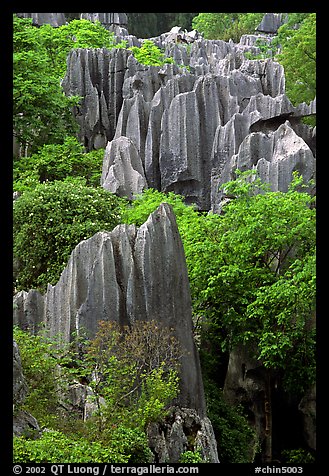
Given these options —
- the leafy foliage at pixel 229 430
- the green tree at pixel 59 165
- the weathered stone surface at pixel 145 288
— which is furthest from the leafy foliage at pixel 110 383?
the green tree at pixel 59 165

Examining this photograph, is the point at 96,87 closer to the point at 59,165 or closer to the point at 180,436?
the point at 59,165

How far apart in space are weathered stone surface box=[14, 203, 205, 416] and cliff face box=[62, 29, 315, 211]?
7.43m

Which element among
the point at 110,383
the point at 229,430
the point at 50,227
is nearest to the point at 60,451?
the point at 110,383

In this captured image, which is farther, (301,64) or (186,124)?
(301,64)

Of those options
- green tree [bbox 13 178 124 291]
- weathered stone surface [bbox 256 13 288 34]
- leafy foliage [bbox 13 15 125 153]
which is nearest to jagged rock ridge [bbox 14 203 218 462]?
green tree [bbox 13 178 124 291]

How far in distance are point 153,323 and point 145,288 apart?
2.08ft

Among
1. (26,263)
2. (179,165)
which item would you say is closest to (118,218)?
(26,263)

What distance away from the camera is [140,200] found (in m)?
17.8

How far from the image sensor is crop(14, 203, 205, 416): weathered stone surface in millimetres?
10805

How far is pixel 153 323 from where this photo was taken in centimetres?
1045

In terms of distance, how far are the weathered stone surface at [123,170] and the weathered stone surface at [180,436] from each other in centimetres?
894

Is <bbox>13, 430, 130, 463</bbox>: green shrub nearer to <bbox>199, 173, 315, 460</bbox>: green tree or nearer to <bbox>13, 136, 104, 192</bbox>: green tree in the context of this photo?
<bbox>199, 173, 315, 460</bbox>: green tree

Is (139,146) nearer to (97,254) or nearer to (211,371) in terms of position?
(211,371)
